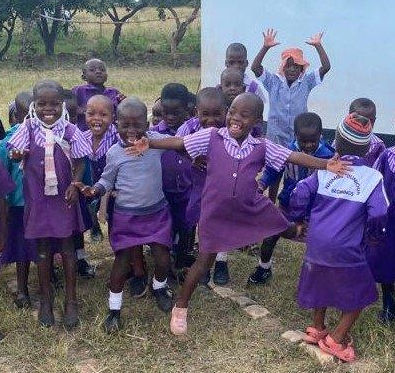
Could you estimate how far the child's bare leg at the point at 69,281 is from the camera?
3.35 meters

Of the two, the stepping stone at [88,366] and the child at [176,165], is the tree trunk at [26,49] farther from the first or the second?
the stepping stone at [88,366]

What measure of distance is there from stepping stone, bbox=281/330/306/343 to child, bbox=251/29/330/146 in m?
1.95

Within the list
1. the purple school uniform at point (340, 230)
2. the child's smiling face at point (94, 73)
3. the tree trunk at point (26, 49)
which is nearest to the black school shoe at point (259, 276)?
the purple school uniform at point (340, 230)

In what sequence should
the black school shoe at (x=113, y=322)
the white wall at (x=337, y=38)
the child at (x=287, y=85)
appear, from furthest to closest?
the white wall at (x=337, y=38), the child at (x=287, y=85), the black school shoe at (x=113, y=322)

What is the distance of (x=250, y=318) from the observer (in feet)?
11.4

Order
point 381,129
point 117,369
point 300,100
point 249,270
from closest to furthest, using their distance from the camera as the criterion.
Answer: point 117,369 → point 249,270 → point 300,100 → point 381,129

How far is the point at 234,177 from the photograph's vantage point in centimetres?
308

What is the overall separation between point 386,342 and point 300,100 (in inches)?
87.1

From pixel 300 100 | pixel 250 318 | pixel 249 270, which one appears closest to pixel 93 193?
pixel 250 318

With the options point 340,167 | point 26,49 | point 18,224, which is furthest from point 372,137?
point 26,49

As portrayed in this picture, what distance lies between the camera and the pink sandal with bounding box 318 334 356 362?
300 centimetres

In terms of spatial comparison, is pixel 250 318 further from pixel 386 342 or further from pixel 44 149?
pixel 44 149

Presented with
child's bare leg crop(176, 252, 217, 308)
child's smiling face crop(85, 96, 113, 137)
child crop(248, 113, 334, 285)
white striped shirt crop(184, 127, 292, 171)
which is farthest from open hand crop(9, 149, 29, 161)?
child crop(248, 113, 334, 285)

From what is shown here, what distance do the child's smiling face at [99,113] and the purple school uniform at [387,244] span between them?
63.5 inches
